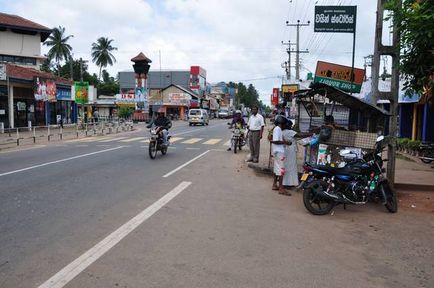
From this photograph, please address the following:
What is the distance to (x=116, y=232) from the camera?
6.24 meters

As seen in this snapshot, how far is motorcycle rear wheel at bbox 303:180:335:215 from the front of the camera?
25.7ft

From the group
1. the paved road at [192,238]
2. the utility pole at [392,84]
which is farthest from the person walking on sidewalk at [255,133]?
the utility pole at [392,84]

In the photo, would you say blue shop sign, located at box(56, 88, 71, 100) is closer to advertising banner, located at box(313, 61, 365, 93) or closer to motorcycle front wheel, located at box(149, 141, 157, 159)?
motorcycle front wheel, located at box(149, 141, 157, 159)

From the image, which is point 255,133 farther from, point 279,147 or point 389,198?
point 389,198

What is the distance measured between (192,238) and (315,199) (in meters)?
2.73

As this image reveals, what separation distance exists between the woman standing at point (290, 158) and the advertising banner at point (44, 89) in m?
28.4

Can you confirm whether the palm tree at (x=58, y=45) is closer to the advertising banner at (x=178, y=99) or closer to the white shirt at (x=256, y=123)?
the advertising banner at (x=178, y=99)

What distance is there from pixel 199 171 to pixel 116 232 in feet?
21.6

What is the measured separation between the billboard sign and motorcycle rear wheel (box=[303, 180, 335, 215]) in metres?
5.14

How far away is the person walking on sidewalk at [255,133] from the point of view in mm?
14664

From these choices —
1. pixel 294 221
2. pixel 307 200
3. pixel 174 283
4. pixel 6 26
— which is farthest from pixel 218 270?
pixel 6 26

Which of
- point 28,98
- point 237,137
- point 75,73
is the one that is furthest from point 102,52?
point 237,137

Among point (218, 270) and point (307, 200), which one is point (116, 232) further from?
point (307, 200)

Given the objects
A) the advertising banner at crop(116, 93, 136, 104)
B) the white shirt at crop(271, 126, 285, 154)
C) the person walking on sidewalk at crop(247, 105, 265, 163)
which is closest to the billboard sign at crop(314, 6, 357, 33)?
the white shirt at crop(271, 126, 285, 154)
